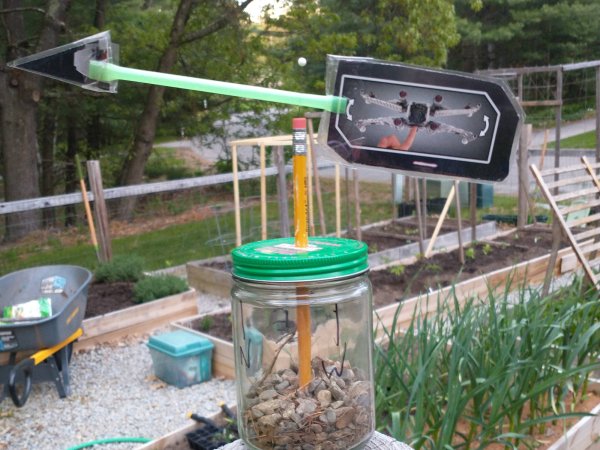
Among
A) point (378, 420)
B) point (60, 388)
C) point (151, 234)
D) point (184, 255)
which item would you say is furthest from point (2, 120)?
point (378, 420)

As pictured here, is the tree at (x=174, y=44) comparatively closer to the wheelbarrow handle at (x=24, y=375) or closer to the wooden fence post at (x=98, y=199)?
the wooden fence post at (x=98, y=199)

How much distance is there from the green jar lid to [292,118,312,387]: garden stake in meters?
0.04

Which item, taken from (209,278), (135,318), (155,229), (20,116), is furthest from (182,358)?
(20,116)

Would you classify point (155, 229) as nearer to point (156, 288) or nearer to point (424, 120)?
point (156, 288)

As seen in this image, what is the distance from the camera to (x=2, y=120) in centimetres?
986

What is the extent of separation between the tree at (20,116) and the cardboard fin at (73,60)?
869 centimetres

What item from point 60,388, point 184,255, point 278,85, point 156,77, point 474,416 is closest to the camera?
point 156,77

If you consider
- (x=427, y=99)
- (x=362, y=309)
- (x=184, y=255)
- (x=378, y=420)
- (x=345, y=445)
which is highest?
(x=427, y=99)

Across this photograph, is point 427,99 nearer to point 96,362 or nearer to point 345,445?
point 345,445

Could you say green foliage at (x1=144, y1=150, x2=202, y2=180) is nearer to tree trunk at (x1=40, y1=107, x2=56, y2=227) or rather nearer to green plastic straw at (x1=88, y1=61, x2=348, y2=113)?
tree trunk at (x1=40, y1=107, x2=56, y2=227)

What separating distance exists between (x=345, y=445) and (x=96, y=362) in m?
4.13

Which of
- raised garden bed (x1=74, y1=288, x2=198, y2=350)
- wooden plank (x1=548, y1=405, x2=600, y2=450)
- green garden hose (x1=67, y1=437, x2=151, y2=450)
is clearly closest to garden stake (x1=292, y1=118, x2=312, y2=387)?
wooden plank (x1=548, y1=405, x2=600, y2=450)

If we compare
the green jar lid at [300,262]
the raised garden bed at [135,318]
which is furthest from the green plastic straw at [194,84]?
the raised garden bed at [135,318]

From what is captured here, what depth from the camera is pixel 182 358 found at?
15.1 ft
